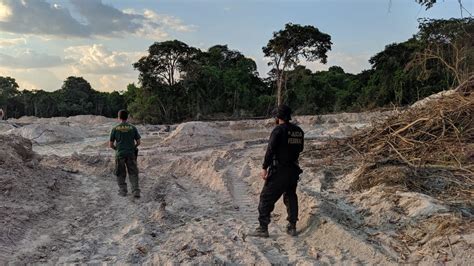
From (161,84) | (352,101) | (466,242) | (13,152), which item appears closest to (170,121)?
(161,84)

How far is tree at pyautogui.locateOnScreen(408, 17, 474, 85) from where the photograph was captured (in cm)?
1068

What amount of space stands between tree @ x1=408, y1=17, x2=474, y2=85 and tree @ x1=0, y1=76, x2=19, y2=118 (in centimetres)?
4701

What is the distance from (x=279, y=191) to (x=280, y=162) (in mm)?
337

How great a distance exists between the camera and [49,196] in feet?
25.5

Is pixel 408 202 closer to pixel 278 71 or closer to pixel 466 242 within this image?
pixel 466 242

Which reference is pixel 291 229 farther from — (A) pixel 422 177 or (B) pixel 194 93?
(B) pixel 194 93

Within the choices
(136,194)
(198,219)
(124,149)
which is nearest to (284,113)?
(198,219)

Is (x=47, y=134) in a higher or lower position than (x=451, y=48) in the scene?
lower

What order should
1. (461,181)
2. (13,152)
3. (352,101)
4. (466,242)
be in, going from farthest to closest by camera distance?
1. (352,101)
2. (13,152)
3. (461,181)
4. (466,242)

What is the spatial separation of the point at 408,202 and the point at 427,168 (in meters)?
1.85

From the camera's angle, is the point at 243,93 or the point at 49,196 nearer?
the point at 49,196

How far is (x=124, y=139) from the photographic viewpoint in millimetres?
8383

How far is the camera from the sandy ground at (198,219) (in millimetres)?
4895

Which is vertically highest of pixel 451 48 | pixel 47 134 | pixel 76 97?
pixel 451 48
